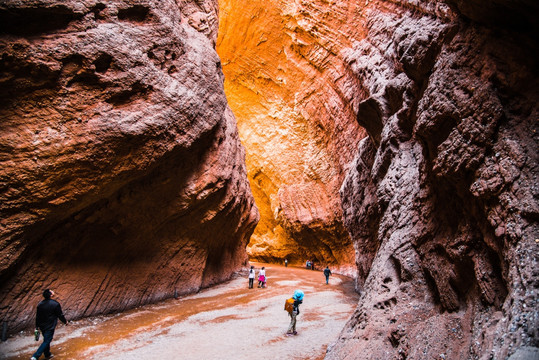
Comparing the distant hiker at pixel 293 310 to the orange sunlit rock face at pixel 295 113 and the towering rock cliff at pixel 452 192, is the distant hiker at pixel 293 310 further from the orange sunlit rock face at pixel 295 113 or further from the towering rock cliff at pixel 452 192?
the orange sunlit rock face at pixel 295 113

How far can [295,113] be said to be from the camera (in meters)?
31.0

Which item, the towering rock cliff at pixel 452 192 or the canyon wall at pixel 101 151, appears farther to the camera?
the canyon wall at pixel 101 151

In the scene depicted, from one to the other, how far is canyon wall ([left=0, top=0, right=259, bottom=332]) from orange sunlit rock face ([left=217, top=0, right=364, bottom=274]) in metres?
12.5

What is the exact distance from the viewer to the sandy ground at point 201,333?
277 inches

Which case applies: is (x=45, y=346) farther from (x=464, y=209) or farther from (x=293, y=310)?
Answer: (x=464, y=209)

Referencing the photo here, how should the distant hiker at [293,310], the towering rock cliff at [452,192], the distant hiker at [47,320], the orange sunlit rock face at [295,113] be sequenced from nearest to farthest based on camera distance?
the towering rock cliff at [452,192] < the distant hiker at [47,320] < the distant hiker at [293,310] < the orange sunlit rock face at [295,113]

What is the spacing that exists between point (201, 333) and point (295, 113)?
25310mm

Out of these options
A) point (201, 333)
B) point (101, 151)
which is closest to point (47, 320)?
point (201, 333)

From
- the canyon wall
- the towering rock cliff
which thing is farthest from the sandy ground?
the towering rock cliff

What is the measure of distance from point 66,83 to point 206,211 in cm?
728

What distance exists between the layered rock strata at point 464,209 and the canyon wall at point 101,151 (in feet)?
24.1

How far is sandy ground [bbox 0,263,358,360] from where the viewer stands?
7.03 m

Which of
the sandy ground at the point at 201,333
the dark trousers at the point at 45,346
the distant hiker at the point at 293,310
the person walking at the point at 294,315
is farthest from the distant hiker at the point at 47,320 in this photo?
the person walking at the point at 294,315

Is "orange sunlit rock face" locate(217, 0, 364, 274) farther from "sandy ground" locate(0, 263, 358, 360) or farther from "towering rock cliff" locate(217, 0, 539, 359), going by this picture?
"sandy ground" locate(0, 263, 358, 360)
